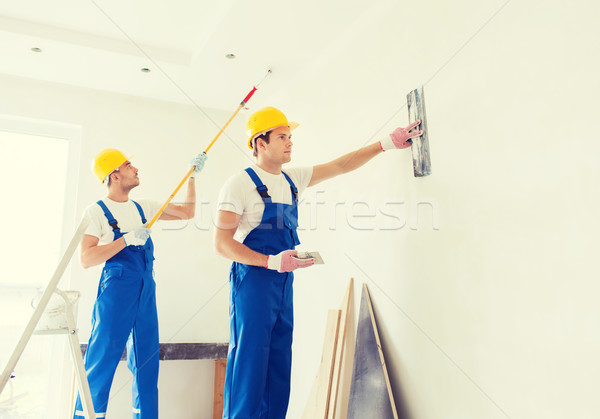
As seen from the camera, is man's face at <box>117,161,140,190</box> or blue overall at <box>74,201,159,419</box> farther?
man's face at <box>117,161,140,190</box>

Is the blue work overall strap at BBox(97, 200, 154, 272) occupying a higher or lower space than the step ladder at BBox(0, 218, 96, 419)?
higher

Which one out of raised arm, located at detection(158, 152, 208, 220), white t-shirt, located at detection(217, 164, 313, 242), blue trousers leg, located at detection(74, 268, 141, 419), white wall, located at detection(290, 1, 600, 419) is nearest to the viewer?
white wall, located at detection(290, 1, 600, 419)

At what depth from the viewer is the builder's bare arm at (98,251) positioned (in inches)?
95.9

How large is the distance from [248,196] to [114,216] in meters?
1.09

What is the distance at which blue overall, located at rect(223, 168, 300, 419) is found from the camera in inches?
71.8

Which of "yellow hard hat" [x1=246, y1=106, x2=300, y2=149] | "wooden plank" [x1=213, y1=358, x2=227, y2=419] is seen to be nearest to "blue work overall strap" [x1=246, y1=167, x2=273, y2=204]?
"yellow hard hat" [x1=246, y1=106, x2=300, y2=149]

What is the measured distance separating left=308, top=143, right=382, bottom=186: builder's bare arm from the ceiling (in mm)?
205

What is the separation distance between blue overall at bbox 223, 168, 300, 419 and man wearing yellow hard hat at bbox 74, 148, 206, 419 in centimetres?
82

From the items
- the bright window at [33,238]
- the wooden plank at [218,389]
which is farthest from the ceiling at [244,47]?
the wooden plank at [218,389]

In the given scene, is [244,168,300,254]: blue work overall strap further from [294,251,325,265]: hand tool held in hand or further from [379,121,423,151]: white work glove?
[379,121,423,151]: white work glove

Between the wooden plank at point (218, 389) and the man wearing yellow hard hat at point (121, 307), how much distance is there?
1068 millimetres

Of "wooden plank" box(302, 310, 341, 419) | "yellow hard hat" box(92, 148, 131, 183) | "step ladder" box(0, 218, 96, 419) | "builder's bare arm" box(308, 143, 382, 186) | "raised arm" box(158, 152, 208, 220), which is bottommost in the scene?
"wooden plank" box(302, 310, 341, 419)

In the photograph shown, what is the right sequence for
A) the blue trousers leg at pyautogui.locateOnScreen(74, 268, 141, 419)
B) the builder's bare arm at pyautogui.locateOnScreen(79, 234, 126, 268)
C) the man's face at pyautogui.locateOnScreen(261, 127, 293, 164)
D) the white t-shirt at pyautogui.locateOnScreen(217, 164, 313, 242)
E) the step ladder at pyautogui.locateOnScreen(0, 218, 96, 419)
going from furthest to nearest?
the builder's bare arm at pyautogui.locateOnScreen(79, 234, 126, 268) → the blue trousers leg at pyautogui.locateOnScreen(74, 268, 141, 419) → the man's face at pyautogui.locateOnScreen(261, 127, 293, 164) → the white t-shirt at pyautogui.locateOnScreen(217, 164, 313, 242) → the step ladder at pyautogui.locateOnScreen(0, 218, 96, 419)

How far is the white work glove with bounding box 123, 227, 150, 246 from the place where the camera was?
2.49 metres
